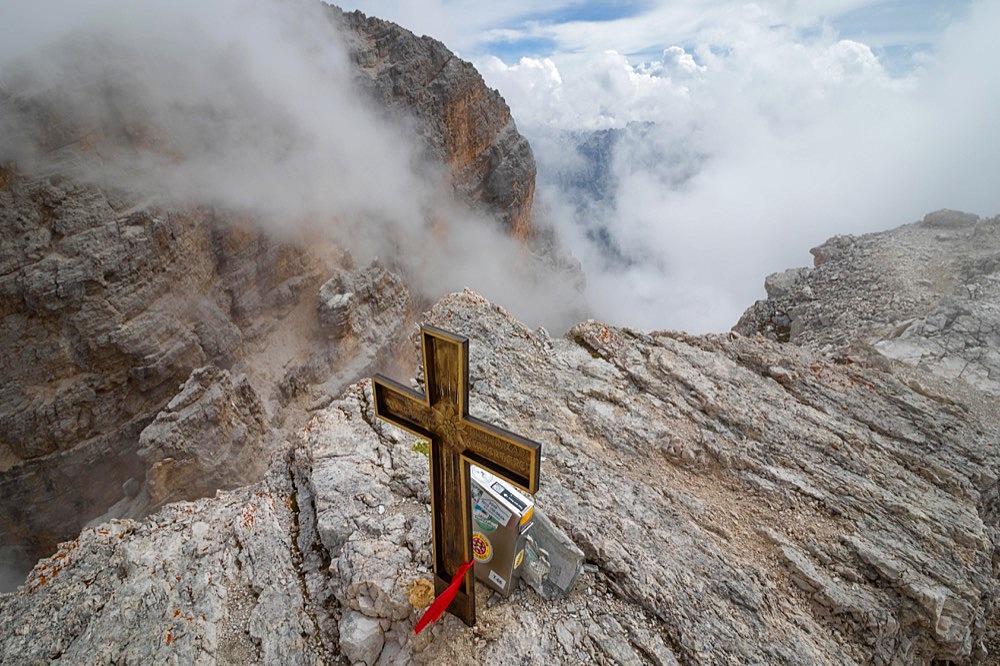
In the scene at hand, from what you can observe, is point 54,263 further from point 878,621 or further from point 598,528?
point 878,621

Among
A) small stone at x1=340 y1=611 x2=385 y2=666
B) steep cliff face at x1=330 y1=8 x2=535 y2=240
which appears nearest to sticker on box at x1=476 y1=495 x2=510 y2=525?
small stone at x1=340 y1=611 x2=385 y2=666

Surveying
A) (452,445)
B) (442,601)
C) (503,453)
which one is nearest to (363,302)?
(442,601)

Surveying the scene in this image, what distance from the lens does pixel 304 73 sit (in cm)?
3519

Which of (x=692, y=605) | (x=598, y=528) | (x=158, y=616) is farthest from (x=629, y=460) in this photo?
(x=158, y=616)

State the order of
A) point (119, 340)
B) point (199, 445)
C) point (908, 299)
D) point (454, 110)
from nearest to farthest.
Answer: point (908, 299) → point (199, 445) → point (119, 340) → point (454, 110)

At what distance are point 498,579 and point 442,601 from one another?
0.76 m

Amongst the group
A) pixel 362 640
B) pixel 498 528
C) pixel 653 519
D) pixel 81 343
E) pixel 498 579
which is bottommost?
pixel 81 343

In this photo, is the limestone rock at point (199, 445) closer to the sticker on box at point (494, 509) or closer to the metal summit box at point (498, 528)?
the metal summit box at point (498, 528)

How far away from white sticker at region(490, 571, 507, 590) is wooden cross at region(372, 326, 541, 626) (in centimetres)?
41

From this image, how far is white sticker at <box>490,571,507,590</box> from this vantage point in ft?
17.1

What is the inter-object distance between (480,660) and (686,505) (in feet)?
11.8

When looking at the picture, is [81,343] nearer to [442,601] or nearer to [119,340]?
[119,340]

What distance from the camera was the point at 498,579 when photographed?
525 centimetres

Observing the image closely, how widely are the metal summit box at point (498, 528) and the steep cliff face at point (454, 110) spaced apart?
135ft
